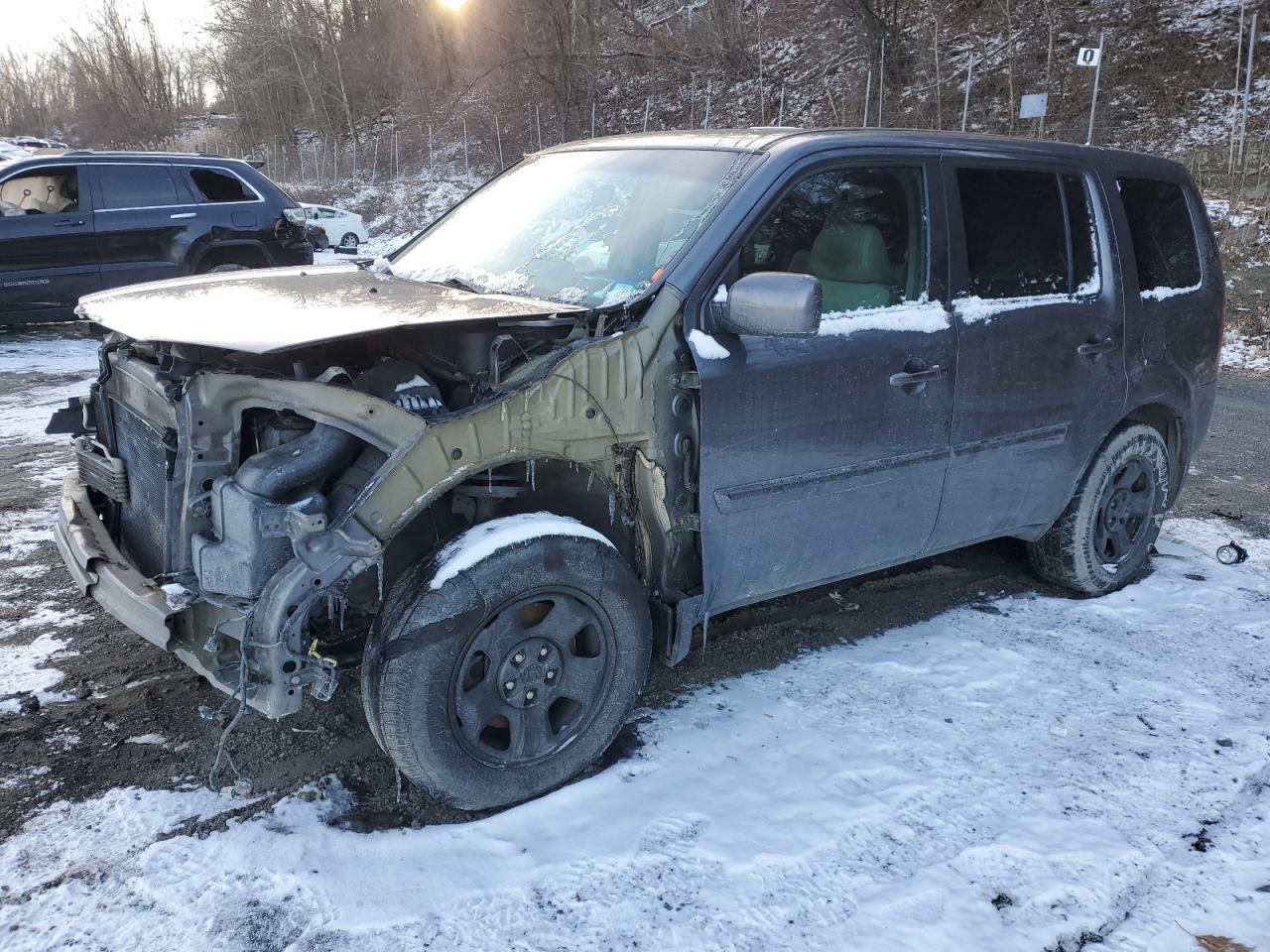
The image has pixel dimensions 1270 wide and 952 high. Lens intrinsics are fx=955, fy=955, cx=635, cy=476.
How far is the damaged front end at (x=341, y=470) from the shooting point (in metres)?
2.50

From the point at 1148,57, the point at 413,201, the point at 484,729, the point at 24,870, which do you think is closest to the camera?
the point at 24,870

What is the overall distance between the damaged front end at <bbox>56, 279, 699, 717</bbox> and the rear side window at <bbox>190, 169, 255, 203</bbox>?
815 cm

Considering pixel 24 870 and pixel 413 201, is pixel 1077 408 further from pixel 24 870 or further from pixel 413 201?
pixel 413 201

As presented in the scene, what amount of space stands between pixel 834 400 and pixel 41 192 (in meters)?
9.56

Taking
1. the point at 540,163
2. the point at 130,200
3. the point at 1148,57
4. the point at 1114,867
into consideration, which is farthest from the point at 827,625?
the point at 1148,57

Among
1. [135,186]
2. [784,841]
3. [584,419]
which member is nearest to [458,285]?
[584,419]

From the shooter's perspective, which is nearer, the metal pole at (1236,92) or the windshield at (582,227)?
the windshield at (582,227)

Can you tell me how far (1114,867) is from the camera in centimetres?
266

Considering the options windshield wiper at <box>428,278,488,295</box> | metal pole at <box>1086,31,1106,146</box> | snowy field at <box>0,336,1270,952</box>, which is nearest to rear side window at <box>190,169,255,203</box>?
snowy field at <box>0,336,1270,952</box>

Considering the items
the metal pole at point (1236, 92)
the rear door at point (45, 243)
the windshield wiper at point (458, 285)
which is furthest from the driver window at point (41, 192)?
the metal pole at point (1236, 92)

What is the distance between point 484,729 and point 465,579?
579 millimetres

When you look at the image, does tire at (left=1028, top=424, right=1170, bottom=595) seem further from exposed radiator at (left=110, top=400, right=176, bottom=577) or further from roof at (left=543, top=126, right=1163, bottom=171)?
exposed radiator at (left=110, top=400, right=176, bottom=577)

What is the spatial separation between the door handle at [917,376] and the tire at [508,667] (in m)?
1.21

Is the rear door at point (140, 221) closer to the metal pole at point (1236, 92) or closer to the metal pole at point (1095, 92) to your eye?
the metal pole at point (1095, 92)
